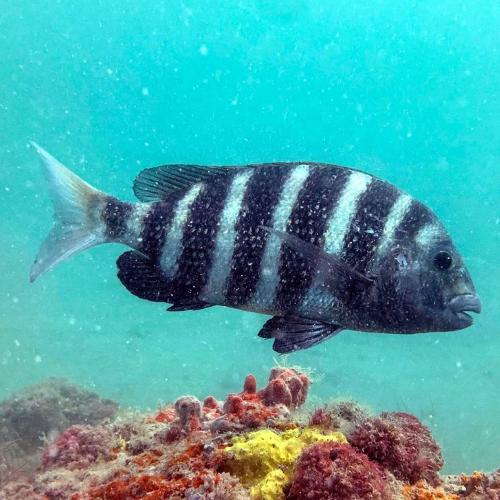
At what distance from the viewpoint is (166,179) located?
11.6 ft

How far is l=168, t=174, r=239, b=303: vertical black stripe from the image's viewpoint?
10.5ft

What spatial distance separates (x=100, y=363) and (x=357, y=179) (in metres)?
35.7

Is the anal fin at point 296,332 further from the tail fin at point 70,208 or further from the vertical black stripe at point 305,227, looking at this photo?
the tail fin at point 70,208

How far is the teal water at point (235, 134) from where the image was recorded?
1566 inches

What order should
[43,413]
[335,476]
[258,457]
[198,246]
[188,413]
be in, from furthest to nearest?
[43,413] < [188,413] < [198,246] < [258,457] < [335,476]

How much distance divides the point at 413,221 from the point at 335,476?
1.61m

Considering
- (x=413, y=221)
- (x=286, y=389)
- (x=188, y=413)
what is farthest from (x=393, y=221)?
(x=188, y=413)

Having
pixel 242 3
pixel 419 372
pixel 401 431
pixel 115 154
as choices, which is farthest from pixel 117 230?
pixel 242 3

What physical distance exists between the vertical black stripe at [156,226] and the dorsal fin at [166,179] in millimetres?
149

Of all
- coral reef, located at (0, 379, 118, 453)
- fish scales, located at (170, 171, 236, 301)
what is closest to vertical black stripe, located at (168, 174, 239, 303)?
fish scales, located at (170, 171, 236, 301)

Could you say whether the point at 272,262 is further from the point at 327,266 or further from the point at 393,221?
the point at 393,221

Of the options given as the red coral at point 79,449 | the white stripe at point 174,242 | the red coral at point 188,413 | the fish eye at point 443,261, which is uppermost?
the fish eye at point 443,261

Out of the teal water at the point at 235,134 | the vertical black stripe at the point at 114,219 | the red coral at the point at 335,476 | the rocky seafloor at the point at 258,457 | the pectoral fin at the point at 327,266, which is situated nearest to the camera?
the red coral at the point at 335,476

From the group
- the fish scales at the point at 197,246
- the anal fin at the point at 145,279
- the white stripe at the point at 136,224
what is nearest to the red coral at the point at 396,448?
the fish scales at the point at 197,246
